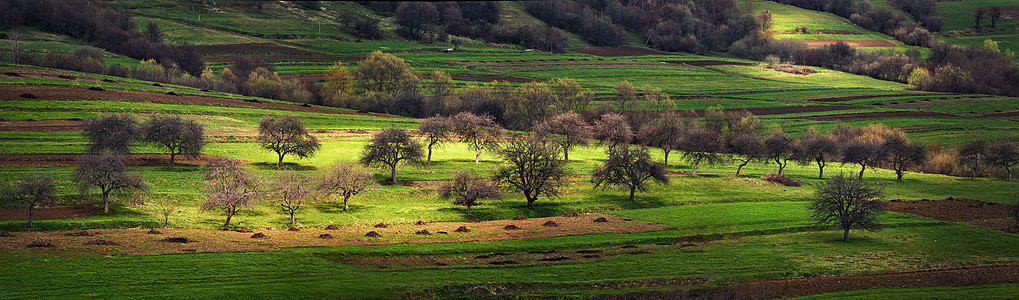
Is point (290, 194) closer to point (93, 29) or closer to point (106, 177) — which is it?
point (106, 177)

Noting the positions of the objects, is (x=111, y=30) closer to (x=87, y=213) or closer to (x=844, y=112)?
(x=87, y=213)

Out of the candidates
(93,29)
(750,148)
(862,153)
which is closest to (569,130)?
(750,148)

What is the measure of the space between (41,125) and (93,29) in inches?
3428

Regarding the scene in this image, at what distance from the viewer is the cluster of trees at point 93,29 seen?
525 feet

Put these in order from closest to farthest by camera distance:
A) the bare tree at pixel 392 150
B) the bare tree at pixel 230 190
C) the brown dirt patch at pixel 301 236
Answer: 1. the brown dirt patch at pixel 301 236
2. the bare tree at pixel 230 190
3. the bare tree at pixel 392 150

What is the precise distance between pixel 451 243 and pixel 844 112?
12327 cm

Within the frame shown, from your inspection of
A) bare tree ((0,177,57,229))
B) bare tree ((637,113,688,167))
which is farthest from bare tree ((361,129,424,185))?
bare tree ((637,113,688,167))

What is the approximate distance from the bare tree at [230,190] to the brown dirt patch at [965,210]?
6434cm

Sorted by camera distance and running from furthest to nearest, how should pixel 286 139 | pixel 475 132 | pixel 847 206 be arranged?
1. pixel 475 132
2. pixel 286 139
3. pixel 847 206

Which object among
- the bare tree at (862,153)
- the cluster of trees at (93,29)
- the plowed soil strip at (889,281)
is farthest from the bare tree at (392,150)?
the cluster of trees at (93,29)

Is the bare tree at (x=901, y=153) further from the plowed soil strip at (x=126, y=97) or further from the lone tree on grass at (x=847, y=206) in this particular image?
the plowed soil strip at (x=126, y=97)

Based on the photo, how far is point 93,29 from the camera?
167 meters

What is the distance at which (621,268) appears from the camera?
5056 centimetres

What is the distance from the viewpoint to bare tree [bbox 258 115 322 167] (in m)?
85.5
